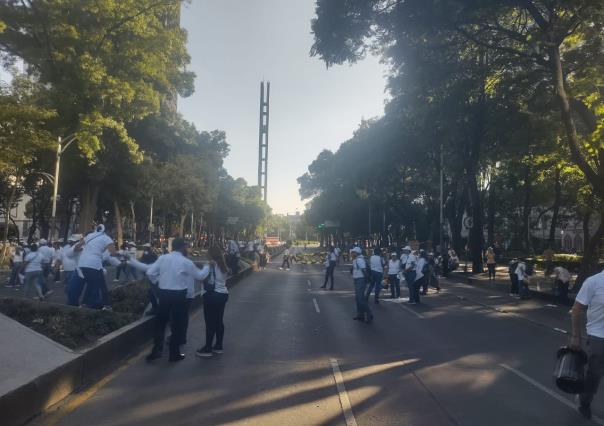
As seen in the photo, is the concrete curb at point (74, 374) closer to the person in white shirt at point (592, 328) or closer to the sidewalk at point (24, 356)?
the sidewalk at point (24, 356)

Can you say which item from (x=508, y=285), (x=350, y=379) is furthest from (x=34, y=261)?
(x=508, y=285)

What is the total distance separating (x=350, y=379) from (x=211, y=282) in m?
2.68

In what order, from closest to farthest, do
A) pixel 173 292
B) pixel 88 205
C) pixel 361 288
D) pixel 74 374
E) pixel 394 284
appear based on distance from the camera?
pixel 74 374 < pixel 173 292 < pixel 361 288 < pixel 394 284 < pixel 88 205

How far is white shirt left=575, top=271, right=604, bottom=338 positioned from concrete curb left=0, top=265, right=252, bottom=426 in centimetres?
561

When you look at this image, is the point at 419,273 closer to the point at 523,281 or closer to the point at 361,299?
the point at 361,299

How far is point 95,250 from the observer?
448 inches

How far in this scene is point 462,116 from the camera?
91.2ft

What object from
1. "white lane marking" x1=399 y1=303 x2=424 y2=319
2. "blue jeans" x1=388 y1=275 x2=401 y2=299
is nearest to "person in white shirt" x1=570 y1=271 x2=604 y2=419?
"white lane marking" x1=399 y1=303 x2=424 y2=319

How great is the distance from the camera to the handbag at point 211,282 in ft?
29.5

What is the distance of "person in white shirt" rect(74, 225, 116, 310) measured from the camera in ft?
36.9

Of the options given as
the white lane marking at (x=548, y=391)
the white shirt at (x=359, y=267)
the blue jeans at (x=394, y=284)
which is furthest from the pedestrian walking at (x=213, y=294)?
the blue jeans at (x=394, y=284)

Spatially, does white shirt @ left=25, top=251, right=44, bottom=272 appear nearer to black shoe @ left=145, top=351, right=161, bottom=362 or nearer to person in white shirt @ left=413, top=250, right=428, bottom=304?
black shoe @ left=145, top=351, right=161, bottom=362

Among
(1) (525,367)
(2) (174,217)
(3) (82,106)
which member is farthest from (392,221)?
(1) (525,367)

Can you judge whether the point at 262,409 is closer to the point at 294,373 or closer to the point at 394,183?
the point at 294,373
